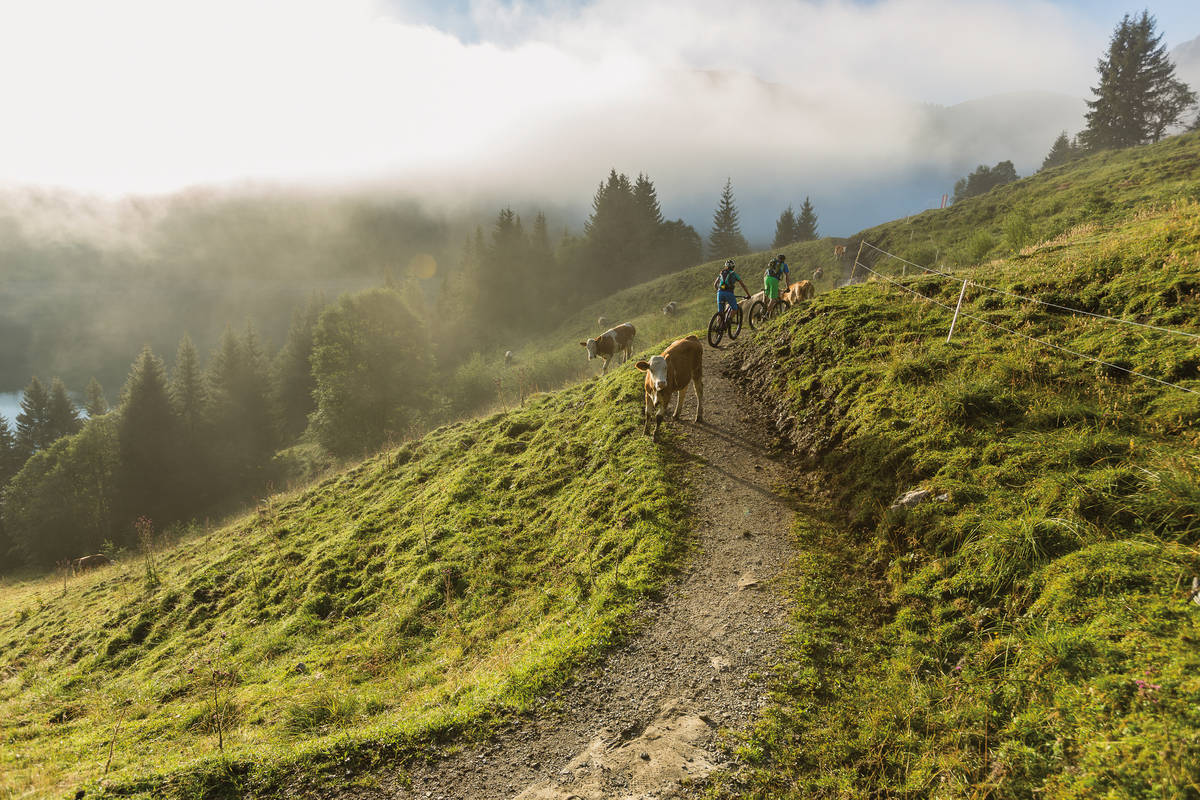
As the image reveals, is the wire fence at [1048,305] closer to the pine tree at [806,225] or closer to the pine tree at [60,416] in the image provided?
the pine tree at [806,225]

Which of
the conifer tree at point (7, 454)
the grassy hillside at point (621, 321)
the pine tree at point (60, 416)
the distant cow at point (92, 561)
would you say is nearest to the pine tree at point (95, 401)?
the pine tree at point (60, 416)

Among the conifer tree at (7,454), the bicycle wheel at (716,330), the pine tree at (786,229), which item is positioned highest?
the pine tree at (786,229)

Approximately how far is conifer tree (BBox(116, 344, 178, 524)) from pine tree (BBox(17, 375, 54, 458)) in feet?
99.5

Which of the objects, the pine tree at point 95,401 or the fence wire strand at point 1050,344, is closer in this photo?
the fence wire strand at point 1050,344

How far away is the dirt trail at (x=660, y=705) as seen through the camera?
428 centimetres

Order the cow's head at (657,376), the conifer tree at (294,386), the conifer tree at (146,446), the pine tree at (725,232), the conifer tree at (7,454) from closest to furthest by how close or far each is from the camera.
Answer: the cow's head at (657,376), the conifer tree at (146,446), the conifer tree at (294,386), the conifer tree at (7,454), the pine tree at (725,232)

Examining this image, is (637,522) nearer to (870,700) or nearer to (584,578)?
(584,578)

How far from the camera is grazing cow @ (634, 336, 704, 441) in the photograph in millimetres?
11211

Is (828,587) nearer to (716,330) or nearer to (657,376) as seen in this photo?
(657,376)

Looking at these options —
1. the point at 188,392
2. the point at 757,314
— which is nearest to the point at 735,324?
the point at 757,314

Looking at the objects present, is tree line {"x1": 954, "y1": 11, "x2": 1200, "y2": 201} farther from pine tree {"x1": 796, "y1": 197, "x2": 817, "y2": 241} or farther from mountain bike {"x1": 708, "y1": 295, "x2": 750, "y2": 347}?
mountain bike {"x1": 708, "y1": 295, "x2": 750, "y2": 347}

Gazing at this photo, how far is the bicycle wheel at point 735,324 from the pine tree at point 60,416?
95.4 m

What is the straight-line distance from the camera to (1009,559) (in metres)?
5.18

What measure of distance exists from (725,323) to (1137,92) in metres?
85.6
